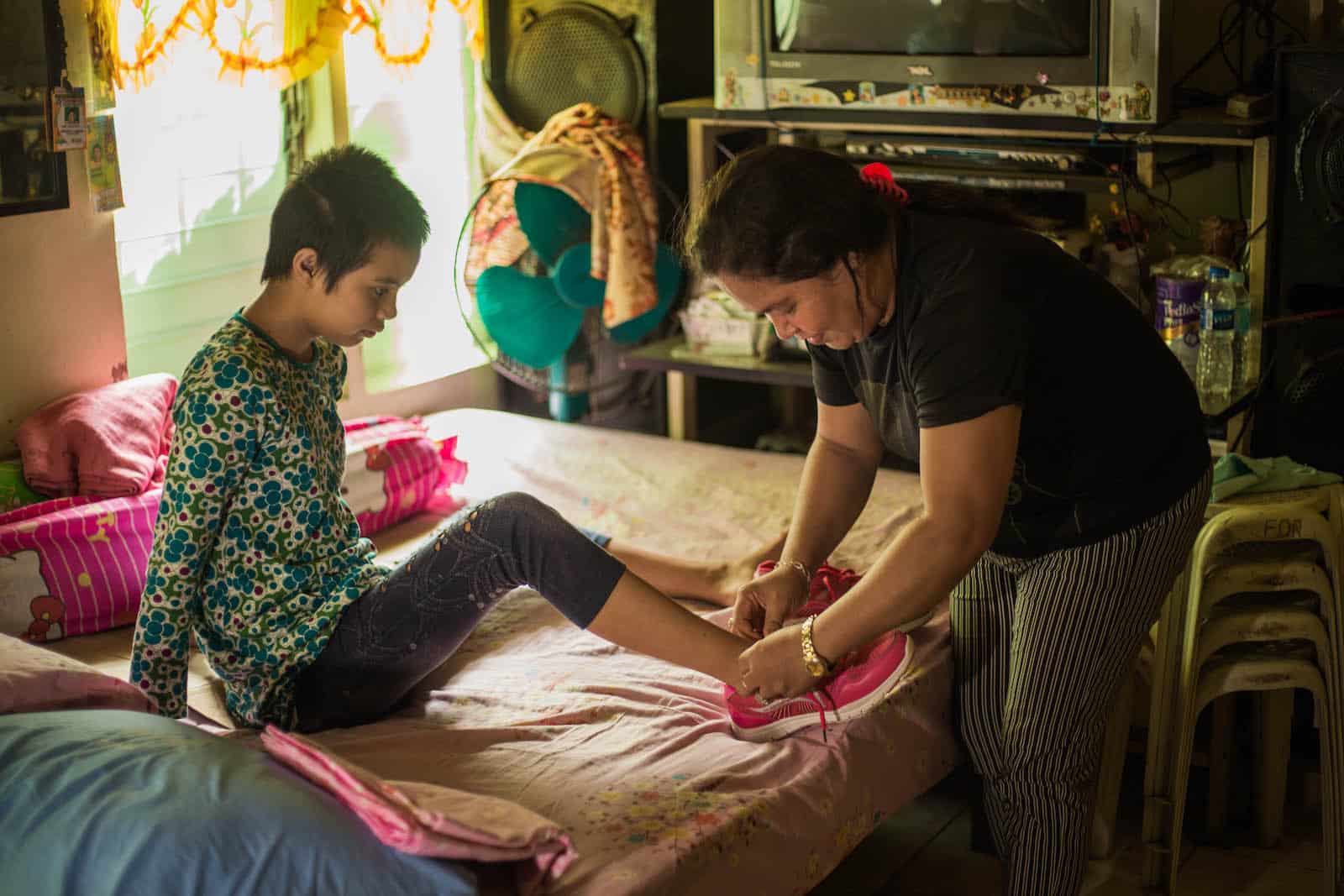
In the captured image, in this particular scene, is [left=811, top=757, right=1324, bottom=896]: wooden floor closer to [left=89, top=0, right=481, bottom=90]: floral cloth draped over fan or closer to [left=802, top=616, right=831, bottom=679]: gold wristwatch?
[left=802, top=616, right=831, bottom=679]: gold wristwatch

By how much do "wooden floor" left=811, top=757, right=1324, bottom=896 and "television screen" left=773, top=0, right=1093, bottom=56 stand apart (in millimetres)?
1280

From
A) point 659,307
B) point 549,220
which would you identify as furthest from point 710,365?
point 549,220

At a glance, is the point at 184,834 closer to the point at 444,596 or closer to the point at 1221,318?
the point at 444,596

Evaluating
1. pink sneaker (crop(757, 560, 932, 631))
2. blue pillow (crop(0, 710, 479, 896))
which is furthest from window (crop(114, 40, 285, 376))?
blue pillow (crop(0, 710, 479, 896))

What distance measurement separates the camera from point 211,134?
9.14 feet

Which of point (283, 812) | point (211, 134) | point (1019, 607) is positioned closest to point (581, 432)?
point (211, 134)

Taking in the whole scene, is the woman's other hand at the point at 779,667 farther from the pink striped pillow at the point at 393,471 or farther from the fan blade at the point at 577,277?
the fan blade at the point at 577,277

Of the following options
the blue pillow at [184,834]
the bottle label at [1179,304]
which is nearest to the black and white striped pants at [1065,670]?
the blue pillow at [184,834]

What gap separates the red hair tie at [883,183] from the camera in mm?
1562

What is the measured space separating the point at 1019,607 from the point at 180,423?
101cm

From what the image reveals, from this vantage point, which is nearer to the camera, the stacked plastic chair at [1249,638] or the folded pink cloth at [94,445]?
the stacked plastic chair at [1249,638]

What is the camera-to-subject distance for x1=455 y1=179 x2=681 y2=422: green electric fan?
9.27 feet

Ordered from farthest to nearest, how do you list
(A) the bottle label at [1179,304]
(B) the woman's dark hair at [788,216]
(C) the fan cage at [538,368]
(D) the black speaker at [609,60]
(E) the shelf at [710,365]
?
1. (D) the black speaker at [609,60]
2. (E) the shelf at [710,365]
3. (C) the fan cage at [538,368]
4. (A) the bottle label at [1179,304]
5. (B) the woman's dark hair at [788,216]

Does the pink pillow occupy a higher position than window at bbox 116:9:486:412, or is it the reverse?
window at bbox 116:9:486:412
